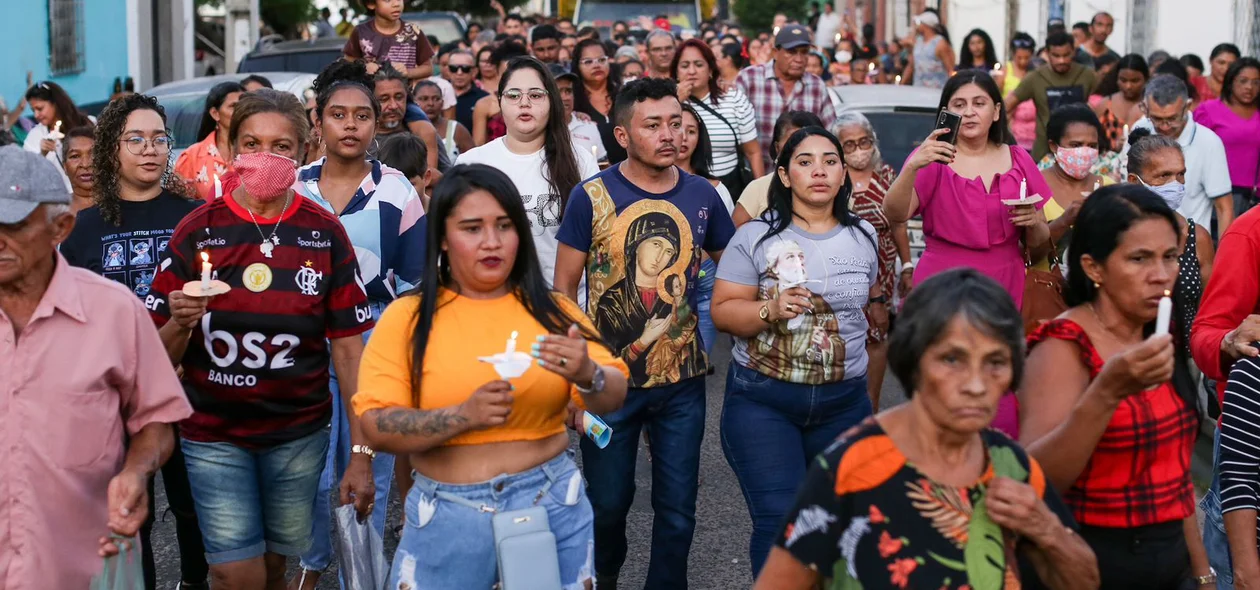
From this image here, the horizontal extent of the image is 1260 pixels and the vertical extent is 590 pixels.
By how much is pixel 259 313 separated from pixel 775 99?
6.62 metres

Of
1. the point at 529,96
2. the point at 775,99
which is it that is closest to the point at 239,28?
the point at 775,99

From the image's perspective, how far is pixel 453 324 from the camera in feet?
13.4

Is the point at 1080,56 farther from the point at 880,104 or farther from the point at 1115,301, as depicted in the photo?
the point at 1115,301

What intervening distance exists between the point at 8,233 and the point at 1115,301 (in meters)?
2.70

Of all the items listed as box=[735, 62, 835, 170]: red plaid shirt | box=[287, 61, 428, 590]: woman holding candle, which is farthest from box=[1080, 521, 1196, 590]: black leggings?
box=[735, 62, 835, 170]: red plaid shirt

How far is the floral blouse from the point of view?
10.5 feet

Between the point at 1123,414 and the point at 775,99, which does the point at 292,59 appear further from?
the point at 1123,414

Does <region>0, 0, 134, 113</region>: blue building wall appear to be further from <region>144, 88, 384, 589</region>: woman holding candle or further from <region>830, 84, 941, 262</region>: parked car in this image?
<region>144, 88, 384, 589</region>: woman holding candle

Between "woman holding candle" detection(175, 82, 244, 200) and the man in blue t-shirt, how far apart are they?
233 cm

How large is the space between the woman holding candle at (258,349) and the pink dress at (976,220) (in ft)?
8.73

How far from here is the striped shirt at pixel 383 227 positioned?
614 cm

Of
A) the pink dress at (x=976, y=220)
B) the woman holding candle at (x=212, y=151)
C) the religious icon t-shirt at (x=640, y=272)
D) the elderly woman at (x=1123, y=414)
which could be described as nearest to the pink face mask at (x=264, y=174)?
the religious icon t-shirt at (x=640, y=272)

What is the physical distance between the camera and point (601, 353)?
13.9 feet

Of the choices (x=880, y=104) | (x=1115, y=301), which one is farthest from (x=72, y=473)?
(x=880, y=104)
